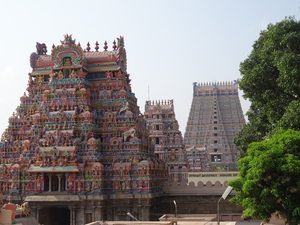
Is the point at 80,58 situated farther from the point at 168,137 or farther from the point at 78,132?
the point at 168,137

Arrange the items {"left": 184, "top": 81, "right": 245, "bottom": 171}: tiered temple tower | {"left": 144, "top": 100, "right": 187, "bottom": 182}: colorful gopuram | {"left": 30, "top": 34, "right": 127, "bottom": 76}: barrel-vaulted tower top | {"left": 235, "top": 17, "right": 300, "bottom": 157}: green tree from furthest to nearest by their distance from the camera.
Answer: {"left": 184, "top": 81, "right": 245, "bottom": 171}: tiered temple tower < {"left": 144, "top": 100, "right": 187, "bottom": 182}: colorful gopuram < {"left": 30, "top": 34, "right": 127, "bottom": 76}: barrel-vaulted tower top < {"left": 235, "top": 17, "right": 300, "bottom": 157}: green tree

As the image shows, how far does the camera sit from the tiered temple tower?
79750 millimetres

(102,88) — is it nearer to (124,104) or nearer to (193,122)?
(124,104)

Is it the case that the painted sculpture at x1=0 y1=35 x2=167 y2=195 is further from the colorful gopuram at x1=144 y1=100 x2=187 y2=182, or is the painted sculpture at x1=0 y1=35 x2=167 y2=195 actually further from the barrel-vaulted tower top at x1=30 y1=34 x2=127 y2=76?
the colorful gopuram at x1=144 y1=100 x2=187 y2=182

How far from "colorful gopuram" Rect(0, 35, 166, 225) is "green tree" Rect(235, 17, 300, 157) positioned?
861cm

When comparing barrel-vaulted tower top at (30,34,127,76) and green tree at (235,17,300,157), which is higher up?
barrel-vaulted tower top at (30,34,127,76)

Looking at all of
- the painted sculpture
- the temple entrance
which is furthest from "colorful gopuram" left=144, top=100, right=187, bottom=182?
the temple entrance

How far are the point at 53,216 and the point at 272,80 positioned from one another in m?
20.2

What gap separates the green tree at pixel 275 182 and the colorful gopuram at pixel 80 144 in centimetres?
1337

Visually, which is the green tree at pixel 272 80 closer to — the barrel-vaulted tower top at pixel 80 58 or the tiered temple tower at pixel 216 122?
the barrel-vaulted tower top at pixel 80 58

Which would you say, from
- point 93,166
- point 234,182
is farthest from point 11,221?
point 93,166

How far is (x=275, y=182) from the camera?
1952 cm

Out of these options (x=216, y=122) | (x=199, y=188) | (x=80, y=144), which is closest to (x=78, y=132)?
(x=80, y=144)

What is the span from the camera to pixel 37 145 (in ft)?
113
